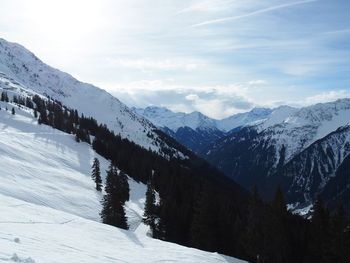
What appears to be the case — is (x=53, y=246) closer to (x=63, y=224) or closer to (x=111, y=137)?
(x=63, y=224)

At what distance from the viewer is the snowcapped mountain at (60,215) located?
20531 mm

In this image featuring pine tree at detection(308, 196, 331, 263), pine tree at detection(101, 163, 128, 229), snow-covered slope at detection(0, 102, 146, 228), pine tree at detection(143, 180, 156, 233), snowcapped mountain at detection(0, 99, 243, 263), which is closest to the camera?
snowcapped mountain at detection(0, 99, 243, 263)

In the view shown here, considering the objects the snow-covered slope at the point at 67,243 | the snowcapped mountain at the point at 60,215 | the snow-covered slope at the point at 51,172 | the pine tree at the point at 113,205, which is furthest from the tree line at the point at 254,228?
the snow-covered slope at the point at 67,243

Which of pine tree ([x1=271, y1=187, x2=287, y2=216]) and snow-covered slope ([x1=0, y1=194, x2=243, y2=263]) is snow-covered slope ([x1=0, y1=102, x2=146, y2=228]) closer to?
snow-covered slope ([x1=0, y1=194, x2=243, y2=263])

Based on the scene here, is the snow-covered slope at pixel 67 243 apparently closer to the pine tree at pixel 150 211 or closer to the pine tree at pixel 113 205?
the pine tree at pixel 113 205

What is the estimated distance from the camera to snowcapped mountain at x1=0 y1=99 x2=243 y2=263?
808 inches

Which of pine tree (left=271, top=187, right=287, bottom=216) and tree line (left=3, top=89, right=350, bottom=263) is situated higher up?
pine tree (left=271, top=187, right=287, bottom=216)

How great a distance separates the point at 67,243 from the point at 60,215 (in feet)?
38.8

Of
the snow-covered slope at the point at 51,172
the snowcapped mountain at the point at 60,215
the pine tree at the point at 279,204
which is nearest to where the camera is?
the snowcapped mountain at the point at 60,215

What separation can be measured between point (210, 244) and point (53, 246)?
3353 cm

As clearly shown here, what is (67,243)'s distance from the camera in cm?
2284

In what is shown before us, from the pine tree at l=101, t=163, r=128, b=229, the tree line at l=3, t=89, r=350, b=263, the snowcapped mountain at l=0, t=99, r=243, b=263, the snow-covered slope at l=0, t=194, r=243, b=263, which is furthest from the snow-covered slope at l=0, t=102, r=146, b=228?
the snow-covered slope at l=0, t=194, r=243, b=263

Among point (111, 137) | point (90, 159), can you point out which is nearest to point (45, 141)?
point (90, 159)

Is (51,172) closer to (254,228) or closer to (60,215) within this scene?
(254,228)
